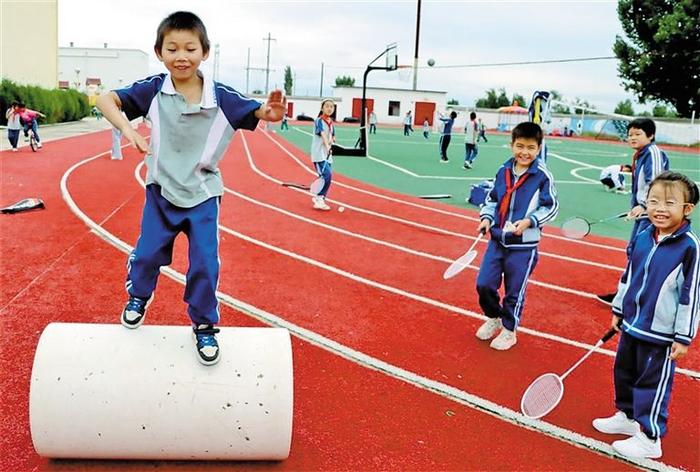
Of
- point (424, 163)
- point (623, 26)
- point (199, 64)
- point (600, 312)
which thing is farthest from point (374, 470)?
point (623, 26)

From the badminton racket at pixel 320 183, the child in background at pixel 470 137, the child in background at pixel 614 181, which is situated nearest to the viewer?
the badminton racket at pixel 320 183

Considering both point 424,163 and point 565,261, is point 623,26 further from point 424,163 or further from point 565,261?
point 565,261

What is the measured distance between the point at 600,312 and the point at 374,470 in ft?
12.2

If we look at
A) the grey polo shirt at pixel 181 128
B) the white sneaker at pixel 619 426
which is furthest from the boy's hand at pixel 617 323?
the grey polo shirt at pixel 181 128

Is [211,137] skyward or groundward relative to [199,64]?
groundward

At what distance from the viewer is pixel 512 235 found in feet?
15.6

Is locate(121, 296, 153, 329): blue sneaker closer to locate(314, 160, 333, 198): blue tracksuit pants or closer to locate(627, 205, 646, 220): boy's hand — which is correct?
locate(627, 205, 646, 220): boy's hand

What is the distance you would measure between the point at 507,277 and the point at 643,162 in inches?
77.2

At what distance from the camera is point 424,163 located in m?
20.6

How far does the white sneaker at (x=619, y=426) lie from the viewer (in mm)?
3773

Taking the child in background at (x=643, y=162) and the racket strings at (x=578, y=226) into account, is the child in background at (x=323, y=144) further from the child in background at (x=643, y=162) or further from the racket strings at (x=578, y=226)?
the child in background at (x=643, y=162)

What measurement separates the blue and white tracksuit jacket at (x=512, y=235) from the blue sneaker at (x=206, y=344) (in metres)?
2.48

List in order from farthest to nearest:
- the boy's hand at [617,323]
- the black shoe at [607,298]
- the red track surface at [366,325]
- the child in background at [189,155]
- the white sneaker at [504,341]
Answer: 1. the black shoe at [607,298]
2. the white sneaker at [504,341]
3. the boy's hand at [617,323]
4. the red track surface at [366,325]
5. the child in background at [189,155]

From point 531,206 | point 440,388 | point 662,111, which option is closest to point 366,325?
point 440,388
